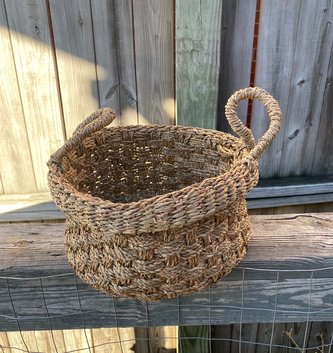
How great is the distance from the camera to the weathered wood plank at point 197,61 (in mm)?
1163

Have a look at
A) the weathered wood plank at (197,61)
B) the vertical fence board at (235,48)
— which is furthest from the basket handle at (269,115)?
the vertical fence board at (235,48)

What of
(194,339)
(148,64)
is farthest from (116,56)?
(194,339)

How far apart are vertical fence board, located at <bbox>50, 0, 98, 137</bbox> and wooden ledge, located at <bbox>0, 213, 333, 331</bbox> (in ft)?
1.80

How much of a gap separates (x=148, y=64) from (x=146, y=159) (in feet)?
1.28

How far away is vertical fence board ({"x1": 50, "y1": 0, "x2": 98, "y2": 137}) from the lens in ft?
4.13

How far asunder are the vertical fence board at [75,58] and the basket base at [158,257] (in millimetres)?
701

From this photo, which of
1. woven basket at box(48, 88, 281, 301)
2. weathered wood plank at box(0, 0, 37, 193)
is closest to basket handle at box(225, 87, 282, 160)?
woven basket at box(48, 88, 281, 301)

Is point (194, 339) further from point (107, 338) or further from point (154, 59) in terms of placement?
point (154, 59)

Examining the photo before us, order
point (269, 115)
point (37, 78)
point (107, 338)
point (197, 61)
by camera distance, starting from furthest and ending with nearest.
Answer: point (107, 338) → point (37, 78) → point (197, 61) → point (269, 115)

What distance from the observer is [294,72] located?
4.58ft

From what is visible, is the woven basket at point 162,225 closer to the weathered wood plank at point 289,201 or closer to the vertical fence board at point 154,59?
the vertical fence board at point 154,59

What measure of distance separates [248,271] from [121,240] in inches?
14.1

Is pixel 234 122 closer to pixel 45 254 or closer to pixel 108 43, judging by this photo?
pixel 45 254

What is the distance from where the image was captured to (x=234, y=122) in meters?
0.84
